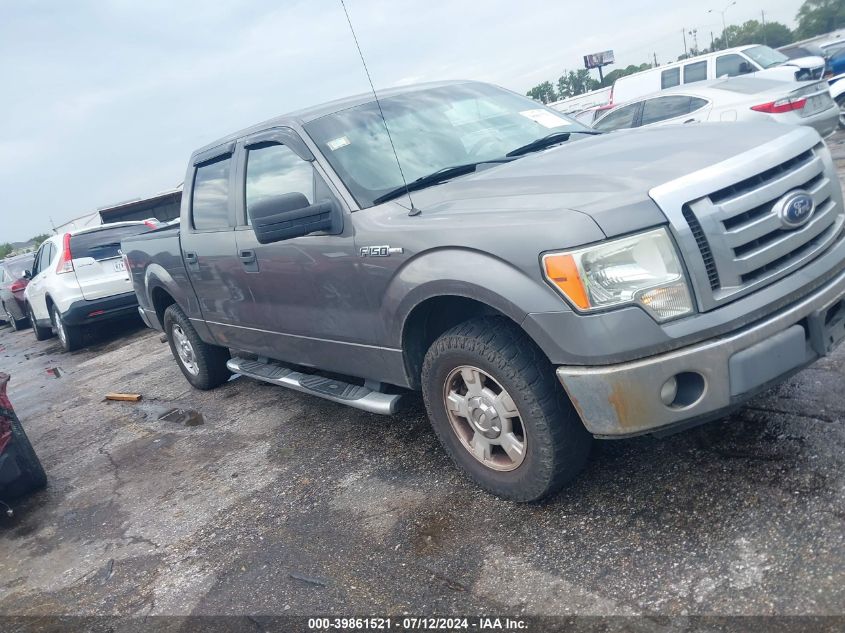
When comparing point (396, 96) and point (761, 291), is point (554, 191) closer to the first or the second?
point (761, 291)

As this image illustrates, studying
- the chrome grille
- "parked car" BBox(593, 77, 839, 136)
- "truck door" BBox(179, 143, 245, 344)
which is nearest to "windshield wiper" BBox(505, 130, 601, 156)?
the chrome grille

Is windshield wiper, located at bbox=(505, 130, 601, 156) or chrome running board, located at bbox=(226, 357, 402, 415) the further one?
windshield wiper, located at bbox=(505, 130, 601, 156)

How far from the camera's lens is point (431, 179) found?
347 cm

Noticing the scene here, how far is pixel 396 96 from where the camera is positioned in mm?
4141

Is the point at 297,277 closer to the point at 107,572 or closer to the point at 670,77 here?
the point at 107,572

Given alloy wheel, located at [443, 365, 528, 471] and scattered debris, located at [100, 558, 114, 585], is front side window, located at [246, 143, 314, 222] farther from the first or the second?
scattered debris, located at [100, 558, 114, 585]

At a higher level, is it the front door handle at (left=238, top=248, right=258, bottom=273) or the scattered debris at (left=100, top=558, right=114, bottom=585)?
the front door handle at (left=238, top=248, right=258, bottom=273)

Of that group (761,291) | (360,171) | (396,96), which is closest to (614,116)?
(396,96)

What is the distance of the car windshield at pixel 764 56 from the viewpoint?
1346cm

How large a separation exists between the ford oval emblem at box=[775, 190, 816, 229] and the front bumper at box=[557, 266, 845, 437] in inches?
11.7

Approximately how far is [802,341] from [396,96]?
2.63 metres

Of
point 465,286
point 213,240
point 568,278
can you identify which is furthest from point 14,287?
point 568,278

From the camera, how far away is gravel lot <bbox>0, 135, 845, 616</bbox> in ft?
8.02

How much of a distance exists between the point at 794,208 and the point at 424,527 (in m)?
2.03
